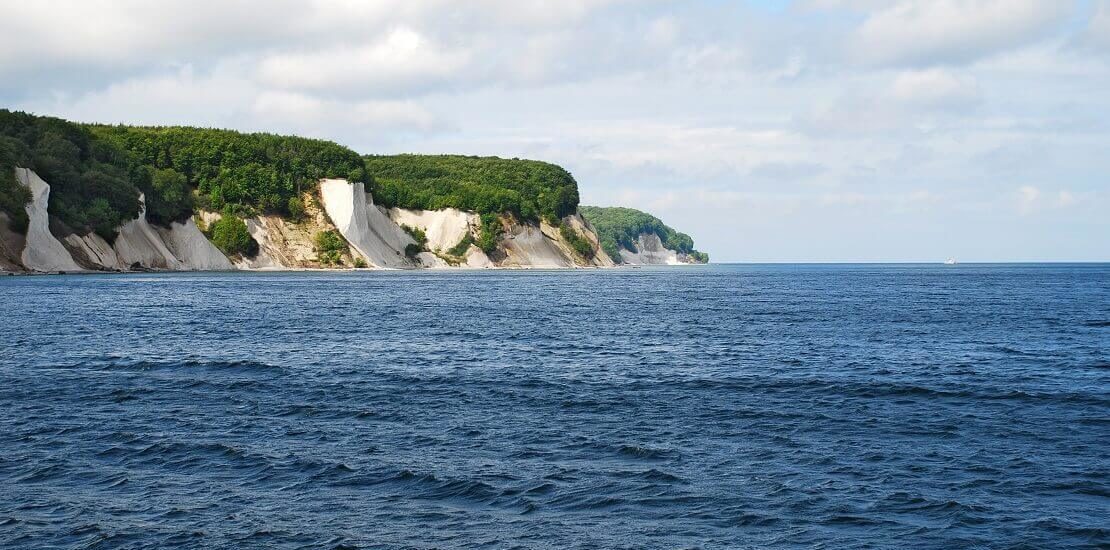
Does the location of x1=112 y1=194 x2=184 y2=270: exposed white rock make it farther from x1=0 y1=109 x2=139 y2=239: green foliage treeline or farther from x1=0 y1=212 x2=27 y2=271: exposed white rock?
x1=0 y1=212 x2=27 y2=271: exposed white rock

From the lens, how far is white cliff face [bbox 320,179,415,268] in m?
175

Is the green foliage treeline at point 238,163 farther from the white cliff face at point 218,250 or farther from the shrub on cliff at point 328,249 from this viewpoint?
the shrub on cliff at point 328,249

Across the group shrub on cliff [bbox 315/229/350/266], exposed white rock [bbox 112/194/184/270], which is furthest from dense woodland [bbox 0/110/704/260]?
shrub on cliff [bbox 315/229/350/266]

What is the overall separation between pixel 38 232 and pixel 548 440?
107602 millimetres

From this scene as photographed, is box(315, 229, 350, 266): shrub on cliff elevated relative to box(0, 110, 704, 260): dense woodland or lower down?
lower down

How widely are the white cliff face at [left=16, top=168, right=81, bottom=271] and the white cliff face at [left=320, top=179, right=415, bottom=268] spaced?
2402 inches

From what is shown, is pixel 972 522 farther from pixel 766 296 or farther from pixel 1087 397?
pixel 766 296

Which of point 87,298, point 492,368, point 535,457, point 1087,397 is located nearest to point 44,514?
point 535,457

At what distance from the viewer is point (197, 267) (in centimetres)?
14975

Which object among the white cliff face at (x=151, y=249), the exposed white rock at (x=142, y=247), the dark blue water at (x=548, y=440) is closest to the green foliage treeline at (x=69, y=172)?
the white cliff face at (x=151, y=249)

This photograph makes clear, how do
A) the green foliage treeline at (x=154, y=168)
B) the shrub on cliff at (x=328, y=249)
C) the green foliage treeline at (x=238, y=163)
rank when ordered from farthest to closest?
the shrub on cliff at (x=328, y=249) < the green foliage treeline at (x=238, y=163) < the green foliage treeline at (x=154, y=168)

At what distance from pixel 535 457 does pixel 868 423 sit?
961 cm

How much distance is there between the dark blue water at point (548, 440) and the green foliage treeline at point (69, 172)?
75.2m

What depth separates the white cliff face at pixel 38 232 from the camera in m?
111
